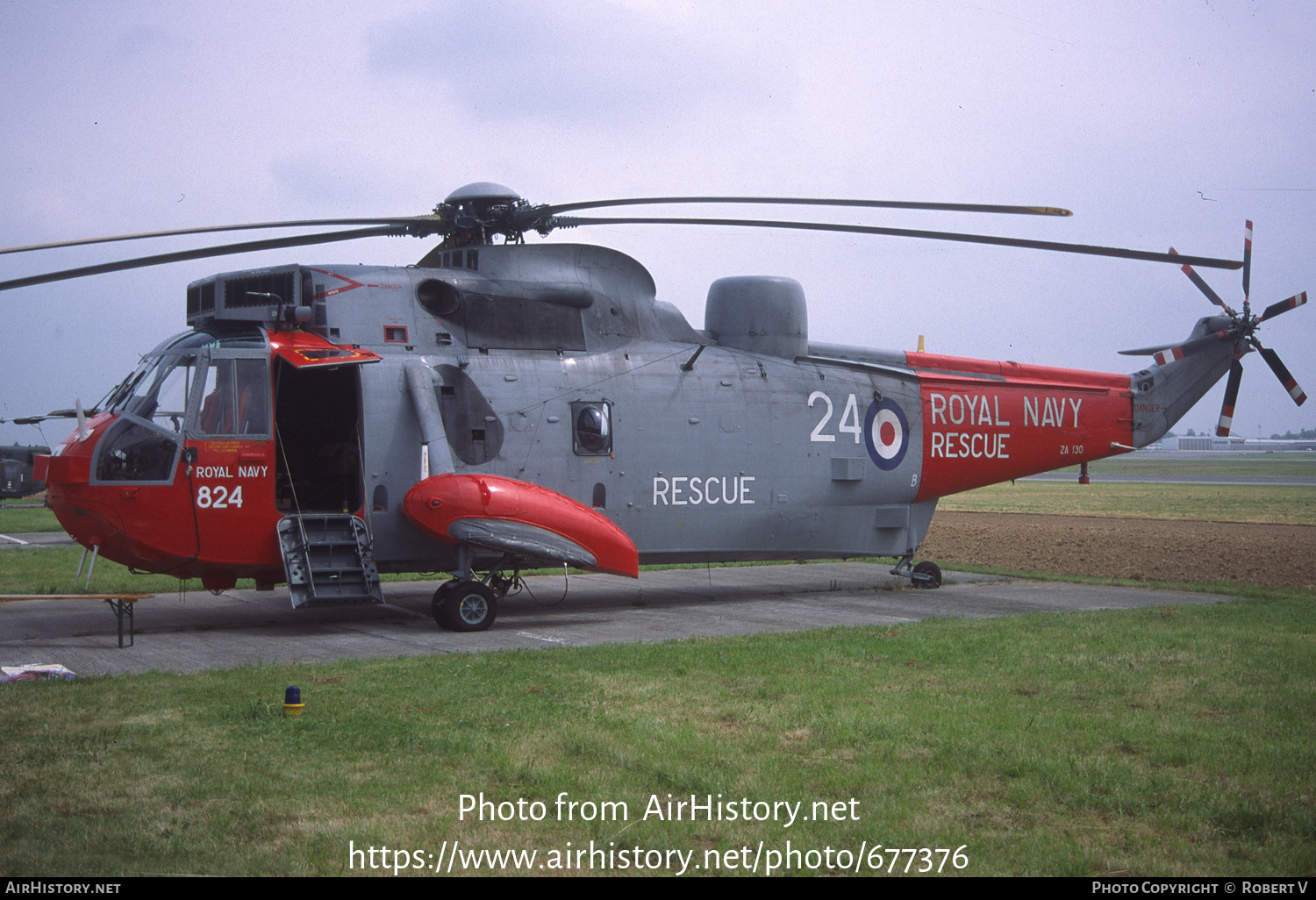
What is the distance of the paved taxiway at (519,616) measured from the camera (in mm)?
10406

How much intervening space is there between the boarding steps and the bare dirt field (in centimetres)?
1190

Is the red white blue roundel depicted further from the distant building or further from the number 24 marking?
the distant building

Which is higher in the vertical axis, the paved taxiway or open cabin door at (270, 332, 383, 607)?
open cabin door at (270, 332, 383, 607)

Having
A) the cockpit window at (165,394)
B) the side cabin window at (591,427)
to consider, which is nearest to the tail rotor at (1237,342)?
the side cabin window at (591,427)

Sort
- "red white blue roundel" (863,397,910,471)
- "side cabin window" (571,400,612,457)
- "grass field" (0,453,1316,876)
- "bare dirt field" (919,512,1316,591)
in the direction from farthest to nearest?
"bare dirt field" (919,512,1316,591) → "red white blue roundel" (863,397,910,471) → "side cabin window" (571,400,612,457) → "grass field" (0,453,1316,876)

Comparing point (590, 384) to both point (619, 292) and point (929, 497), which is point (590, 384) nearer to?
point (619, 292)

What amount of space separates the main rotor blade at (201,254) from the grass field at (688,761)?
454 cm

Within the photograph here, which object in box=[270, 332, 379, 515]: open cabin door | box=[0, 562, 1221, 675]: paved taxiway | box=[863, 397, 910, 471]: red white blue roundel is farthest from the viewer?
box=[863, 397, 910, 471]: red white blue roundel

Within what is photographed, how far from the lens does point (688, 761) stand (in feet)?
20.5

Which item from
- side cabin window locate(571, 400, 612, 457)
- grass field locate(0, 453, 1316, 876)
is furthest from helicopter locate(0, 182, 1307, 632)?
grass field locate(0, 453, 1316, 876)

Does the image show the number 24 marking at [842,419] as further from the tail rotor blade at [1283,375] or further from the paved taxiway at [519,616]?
the tail rotor blade at [1283,375]

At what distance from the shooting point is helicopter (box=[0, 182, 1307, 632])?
11.4 m

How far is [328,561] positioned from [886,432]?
8131 millimetres
